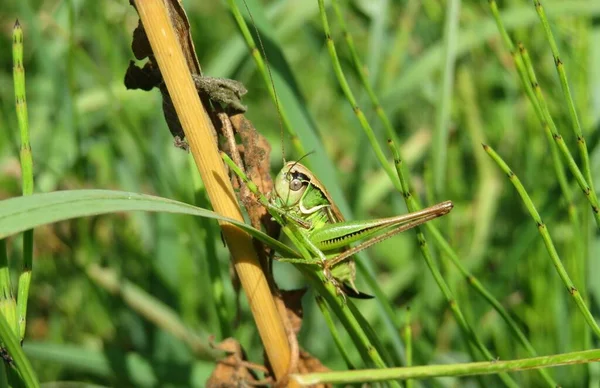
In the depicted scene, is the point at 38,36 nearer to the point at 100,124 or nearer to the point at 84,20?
the point at 100,124

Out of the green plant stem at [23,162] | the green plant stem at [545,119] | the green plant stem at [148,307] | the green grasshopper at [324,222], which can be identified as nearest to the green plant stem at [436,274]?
the green grasshopper at [324,222]

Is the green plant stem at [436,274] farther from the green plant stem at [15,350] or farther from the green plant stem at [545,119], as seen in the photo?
the green plant stem at [15,350]

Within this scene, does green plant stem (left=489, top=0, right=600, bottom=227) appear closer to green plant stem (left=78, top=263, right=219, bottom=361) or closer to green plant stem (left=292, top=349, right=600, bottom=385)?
green plant stem (left=292, top=349, right=600, bottom=385)

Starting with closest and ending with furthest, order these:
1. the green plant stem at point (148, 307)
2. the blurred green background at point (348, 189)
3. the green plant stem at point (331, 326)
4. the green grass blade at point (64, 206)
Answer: the green grass blade at point (64, 206) → the green plant stem at point (331, 326) → the blurred green background at point (348, 189) → the green plant stem at point (148, 307)

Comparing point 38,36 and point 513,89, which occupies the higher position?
point 38,36

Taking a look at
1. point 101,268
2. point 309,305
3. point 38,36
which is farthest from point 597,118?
point 38,36

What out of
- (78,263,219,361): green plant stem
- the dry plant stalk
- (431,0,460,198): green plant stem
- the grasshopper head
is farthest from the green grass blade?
(78,263,219,361): green plant stem

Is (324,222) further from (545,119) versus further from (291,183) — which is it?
(545,119)
